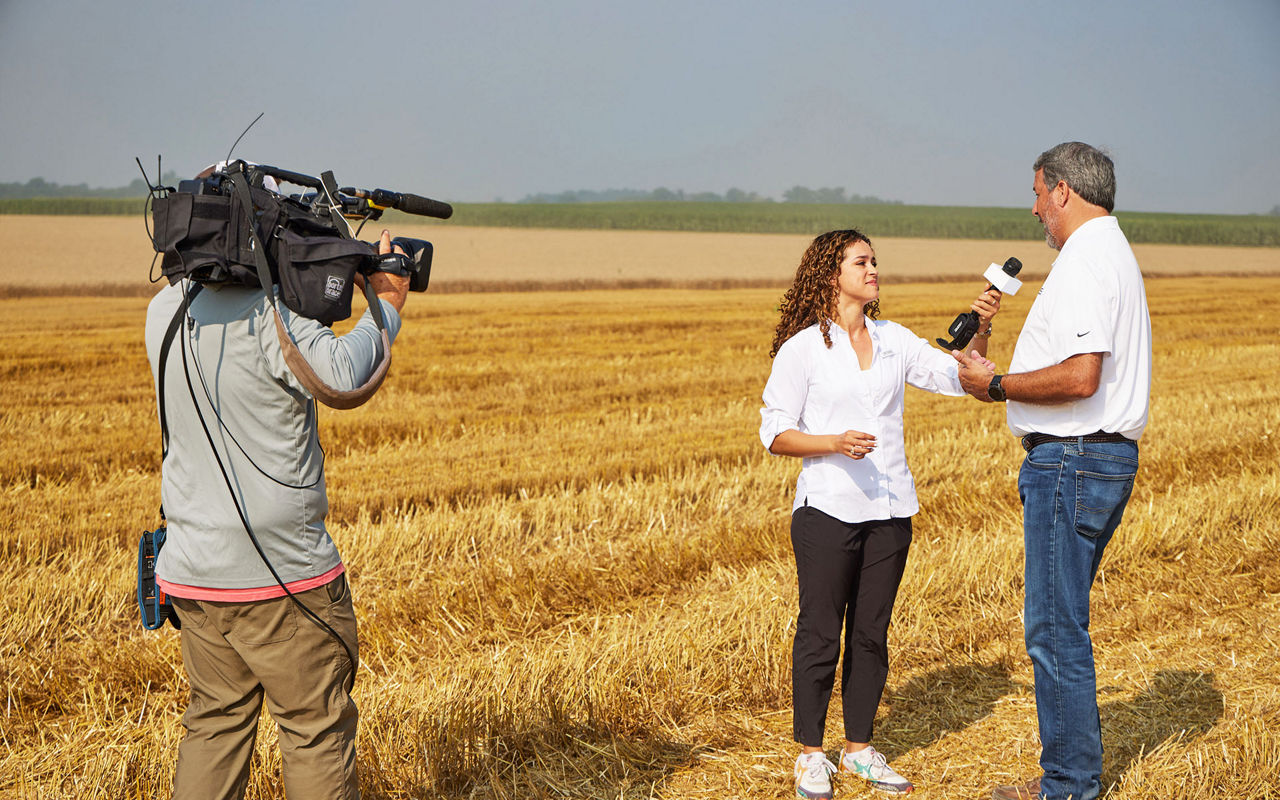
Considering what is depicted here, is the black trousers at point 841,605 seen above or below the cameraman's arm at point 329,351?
below

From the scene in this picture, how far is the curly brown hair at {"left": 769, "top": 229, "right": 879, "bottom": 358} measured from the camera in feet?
14.2

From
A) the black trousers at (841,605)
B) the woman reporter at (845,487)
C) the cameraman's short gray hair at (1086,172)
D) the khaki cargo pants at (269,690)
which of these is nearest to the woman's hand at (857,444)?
the woman reporter at (845,487)

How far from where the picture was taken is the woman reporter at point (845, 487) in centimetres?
414

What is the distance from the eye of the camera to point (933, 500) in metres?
8.70

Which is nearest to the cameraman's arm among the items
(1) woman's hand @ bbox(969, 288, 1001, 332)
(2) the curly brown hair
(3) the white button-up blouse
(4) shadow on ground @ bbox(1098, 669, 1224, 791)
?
(3) the white button-up blouse

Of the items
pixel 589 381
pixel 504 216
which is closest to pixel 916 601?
pixel 589 381

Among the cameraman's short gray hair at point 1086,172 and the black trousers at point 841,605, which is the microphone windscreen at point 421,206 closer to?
the black trousers at point 841,605

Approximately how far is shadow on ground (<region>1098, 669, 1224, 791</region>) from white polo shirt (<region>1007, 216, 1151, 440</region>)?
142cm

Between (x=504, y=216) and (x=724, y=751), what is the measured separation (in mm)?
102375

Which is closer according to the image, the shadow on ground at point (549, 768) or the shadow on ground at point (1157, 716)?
the shadow on ground at point (549, 768)

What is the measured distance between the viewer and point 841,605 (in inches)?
165

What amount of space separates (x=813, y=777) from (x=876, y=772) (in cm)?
27

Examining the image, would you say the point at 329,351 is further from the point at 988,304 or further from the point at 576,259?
the point at 576,259

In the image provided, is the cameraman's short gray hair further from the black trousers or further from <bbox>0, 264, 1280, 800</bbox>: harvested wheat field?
<bbox>0, 264, 1280, 800</bbox>: harvested wheat field
